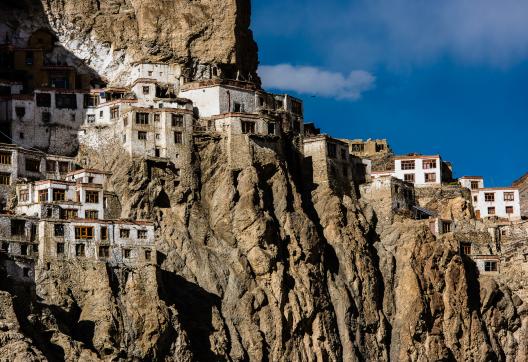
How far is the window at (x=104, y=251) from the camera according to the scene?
115 m

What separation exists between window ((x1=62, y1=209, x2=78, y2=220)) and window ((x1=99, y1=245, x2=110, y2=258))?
3587 mm

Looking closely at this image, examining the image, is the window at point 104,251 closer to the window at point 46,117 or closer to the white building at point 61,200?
the white building at point 61,200

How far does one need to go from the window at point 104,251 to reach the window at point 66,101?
1955cm

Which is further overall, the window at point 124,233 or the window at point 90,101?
the window at point 90,101

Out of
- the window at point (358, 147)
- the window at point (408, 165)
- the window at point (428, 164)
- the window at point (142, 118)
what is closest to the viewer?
the window at point (142, 118)

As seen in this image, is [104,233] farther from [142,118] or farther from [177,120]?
[177,120]

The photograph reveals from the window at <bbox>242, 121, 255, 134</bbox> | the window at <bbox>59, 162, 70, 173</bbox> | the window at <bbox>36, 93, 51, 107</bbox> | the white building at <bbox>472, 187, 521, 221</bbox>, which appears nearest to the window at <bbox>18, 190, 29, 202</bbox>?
the window at <bbox>59, 162, 70, 173</bbox>

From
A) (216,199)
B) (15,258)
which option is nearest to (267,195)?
(216,199)

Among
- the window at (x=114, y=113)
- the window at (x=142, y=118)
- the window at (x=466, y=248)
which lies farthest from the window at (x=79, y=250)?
the window at (x=466, y=248)

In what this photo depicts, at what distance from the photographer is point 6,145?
401 feet

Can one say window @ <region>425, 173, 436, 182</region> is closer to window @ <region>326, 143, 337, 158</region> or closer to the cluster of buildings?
the cluster of buildings

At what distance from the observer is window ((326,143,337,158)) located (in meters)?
138

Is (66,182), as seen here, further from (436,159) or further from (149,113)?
(436,159)

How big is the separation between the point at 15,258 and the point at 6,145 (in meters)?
14.2
